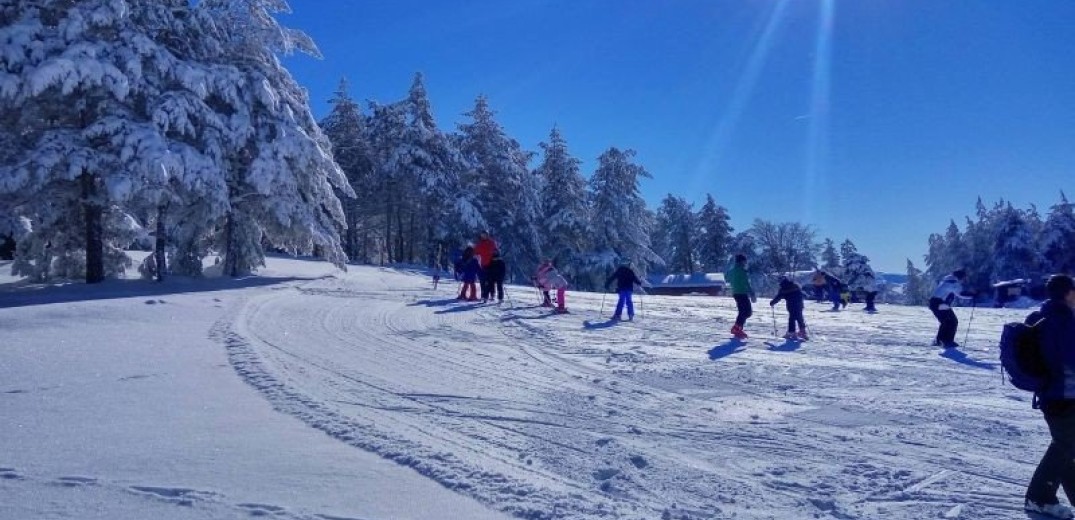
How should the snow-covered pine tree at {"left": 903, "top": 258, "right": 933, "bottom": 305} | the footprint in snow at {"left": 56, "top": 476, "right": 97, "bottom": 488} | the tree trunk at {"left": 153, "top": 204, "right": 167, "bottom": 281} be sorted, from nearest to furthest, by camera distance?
the footprint in snow at {"left": 56, "top": 476, "right": 97, "bottom": 488}
the tree trunk at {"left": 153, "top": 204, "right": 167, "bottom": 281}
the snow-covered pine tree at {"left": 903, "top": 258, "right": 933, "bottom": 305}

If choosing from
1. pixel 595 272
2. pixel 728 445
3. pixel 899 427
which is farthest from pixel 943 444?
pixel 595 272

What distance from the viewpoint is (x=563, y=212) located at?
44719 millimetres

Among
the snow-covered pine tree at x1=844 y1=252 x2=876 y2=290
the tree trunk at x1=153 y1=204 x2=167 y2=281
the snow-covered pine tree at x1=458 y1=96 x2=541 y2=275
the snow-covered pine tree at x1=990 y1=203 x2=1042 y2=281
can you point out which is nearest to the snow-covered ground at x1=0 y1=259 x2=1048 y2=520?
the tree trunk at x1=153 y1=204 x2=167 y2=281

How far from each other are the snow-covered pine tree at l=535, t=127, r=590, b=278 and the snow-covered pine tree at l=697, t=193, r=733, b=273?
24404mm

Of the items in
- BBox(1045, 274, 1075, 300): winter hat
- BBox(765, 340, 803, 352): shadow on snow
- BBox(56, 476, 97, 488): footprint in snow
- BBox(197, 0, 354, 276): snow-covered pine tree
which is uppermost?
BBox(197, 0, 354, 276): snow-covered pine tree

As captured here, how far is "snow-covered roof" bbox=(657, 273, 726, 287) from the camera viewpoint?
187 ft

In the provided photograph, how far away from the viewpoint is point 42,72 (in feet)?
48.8

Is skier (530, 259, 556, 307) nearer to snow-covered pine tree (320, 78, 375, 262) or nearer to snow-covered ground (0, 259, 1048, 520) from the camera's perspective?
snow-covered ground (0, 259, 1048, 520)

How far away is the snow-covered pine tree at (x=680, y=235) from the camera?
225ft

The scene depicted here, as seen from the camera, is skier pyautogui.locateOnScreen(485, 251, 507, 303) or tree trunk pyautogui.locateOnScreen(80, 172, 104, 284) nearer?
tree trunk pyautogui.locateOnScreen(80, 172, 104, 284)

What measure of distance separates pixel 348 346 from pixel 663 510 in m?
7.17

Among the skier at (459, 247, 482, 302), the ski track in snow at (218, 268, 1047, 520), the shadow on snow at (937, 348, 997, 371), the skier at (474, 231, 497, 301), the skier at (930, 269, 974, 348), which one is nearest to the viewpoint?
the ski track in snow at (218, 268, 1047, 520)

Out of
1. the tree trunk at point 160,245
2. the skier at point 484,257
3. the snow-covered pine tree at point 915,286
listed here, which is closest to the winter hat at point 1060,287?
the skier at point 484,257

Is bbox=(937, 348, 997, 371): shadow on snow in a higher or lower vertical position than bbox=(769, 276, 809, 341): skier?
lower
